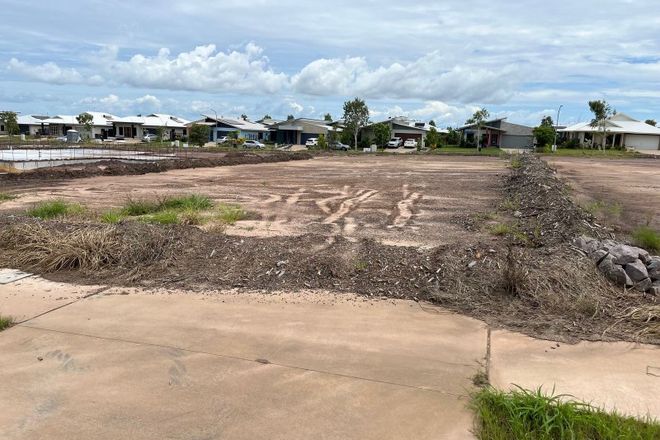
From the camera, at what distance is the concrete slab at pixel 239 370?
369 centimetres

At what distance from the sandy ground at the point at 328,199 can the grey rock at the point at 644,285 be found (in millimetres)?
3821

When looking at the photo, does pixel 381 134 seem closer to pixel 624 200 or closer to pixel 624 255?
pixel 624 200

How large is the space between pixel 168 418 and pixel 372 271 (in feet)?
12.9

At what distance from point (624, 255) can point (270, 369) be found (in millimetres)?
5010

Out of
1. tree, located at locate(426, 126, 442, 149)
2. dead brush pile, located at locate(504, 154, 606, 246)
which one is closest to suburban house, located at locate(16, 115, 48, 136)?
tree, located at locate(426, 126, 442, 149)

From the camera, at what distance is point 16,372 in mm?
4418

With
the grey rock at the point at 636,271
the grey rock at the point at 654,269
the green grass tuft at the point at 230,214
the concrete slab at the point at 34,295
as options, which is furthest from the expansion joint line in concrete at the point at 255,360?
the green grass tuft at the point at 230,214

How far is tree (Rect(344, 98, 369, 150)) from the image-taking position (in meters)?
80.9

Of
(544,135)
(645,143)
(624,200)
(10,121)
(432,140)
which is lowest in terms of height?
(624,200)

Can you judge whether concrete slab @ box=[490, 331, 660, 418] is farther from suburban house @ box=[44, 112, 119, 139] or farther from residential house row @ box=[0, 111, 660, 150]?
suburban house @ box=[44, 112, 119, 139]

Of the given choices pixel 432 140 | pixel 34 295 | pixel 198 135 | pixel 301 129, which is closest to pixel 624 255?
pixel 34 295

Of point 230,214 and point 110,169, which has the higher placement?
point 110,169

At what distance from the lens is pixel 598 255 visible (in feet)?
24.0

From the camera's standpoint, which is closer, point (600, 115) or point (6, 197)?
point (6, 197)
